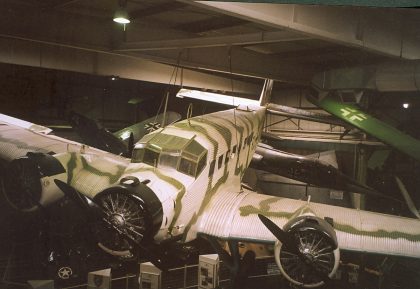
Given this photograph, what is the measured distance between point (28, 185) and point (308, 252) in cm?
216

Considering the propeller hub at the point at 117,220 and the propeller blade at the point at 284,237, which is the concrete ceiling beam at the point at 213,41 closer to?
the propeller hub at the point at 117,220

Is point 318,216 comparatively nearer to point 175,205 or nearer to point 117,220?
point 175,205

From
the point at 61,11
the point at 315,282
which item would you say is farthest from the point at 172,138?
the point at 315,282

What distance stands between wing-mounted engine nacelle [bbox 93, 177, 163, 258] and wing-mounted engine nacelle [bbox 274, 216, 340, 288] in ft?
3.30

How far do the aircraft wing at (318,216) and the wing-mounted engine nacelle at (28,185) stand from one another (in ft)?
4.00

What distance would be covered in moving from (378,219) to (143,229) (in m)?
1.75

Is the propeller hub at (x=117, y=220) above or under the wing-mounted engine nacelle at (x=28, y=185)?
under

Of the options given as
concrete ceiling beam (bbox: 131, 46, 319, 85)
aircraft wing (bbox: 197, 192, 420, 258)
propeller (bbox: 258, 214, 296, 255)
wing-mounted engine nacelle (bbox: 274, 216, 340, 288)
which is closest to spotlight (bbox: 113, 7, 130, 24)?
concrete ceiling beam (bbox: 131, 46, 319, 85)

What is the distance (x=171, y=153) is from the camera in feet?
10.6

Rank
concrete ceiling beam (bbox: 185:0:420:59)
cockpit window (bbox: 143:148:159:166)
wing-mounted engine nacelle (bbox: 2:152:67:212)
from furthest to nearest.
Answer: cockpit window (bbox: 143:148:159:166), wing-mounted engine nacelle (bbox: 2:152:67:212), concrete ceiling beam (bbox: 185:0:420:59)

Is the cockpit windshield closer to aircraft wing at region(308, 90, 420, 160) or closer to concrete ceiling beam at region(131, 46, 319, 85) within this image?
concrete ceiling beam at region(131, 46, 319, 85)

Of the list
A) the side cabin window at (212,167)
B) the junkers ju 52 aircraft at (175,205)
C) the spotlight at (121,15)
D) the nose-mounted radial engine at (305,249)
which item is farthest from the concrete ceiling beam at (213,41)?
the nose-mounted radial engine at (305,249)

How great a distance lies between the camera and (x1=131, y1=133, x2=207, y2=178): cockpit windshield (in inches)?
124

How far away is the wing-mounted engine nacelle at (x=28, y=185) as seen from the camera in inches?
109
